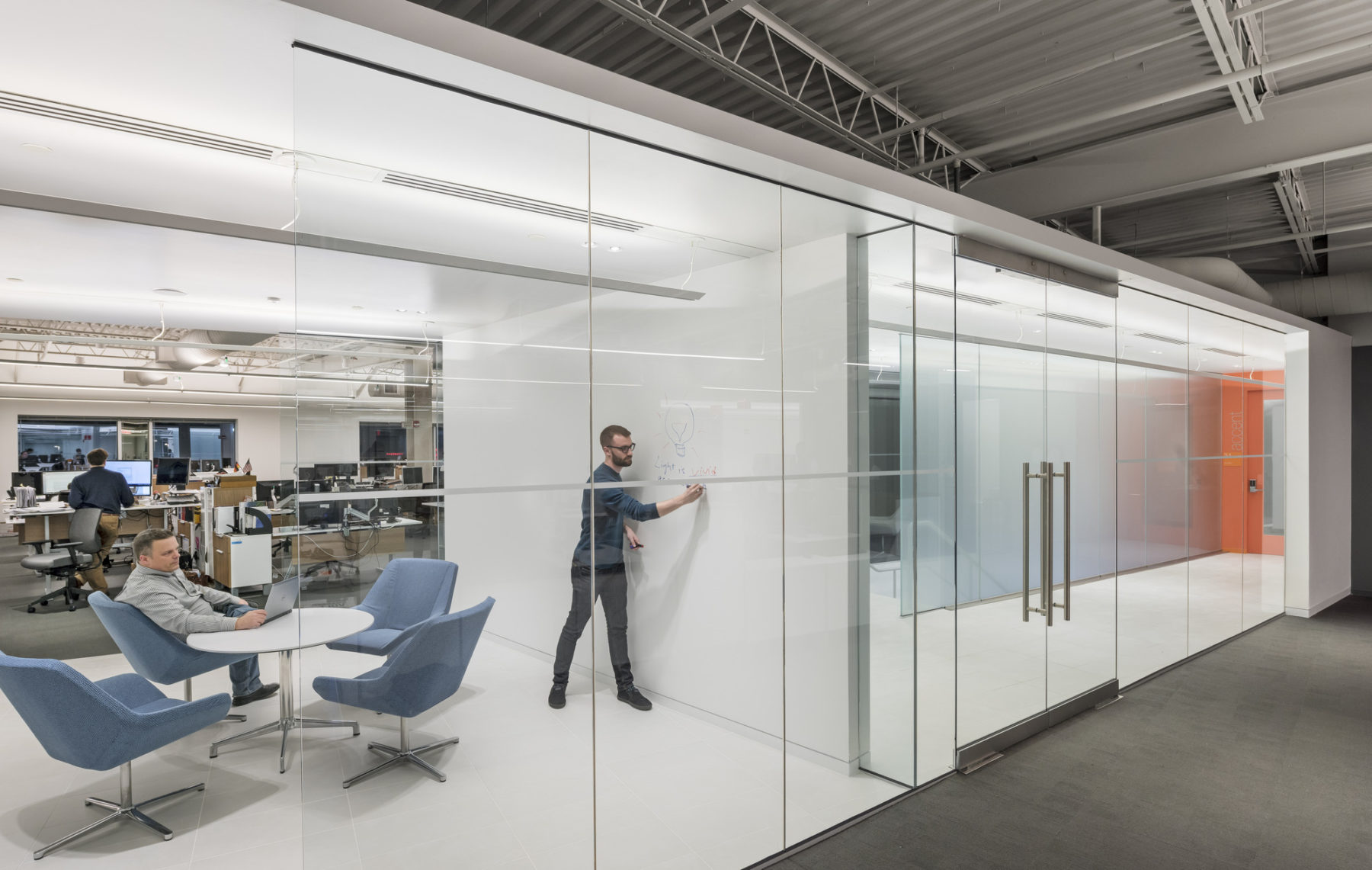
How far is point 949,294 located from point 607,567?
8.43 feet

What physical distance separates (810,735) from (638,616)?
49.1 inches

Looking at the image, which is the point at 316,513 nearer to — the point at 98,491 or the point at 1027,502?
the point at 1027,502

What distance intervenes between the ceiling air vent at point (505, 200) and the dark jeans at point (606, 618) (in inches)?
49.1

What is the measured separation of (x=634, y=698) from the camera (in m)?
2.63

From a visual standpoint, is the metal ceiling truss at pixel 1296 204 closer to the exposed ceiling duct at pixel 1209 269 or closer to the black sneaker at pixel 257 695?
the exposed ceiling duct at pixel 1209 269

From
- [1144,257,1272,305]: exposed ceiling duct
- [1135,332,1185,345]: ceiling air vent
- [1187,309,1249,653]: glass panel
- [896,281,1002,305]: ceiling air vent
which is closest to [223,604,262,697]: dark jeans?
[896,281,1002,305]: ceiling air vent

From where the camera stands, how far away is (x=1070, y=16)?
3.61m

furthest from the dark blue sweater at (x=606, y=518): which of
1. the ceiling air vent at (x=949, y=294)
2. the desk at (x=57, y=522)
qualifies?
the desk at (x=57, y=522)

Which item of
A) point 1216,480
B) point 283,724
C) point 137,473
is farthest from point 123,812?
point 137,473

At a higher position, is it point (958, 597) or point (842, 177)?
point (842, 177)

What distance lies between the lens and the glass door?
13.1ft

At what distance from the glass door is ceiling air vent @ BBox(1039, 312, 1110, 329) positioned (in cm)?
1

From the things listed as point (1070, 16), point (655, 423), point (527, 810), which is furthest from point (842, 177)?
point (527, 810)

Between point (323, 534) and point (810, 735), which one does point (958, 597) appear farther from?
point (323, 534)
